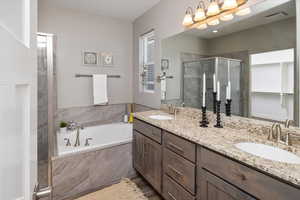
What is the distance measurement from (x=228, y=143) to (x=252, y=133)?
0.42 metres

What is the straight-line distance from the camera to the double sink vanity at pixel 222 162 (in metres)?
0.82

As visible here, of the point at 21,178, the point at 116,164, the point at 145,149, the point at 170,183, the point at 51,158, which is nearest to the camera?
the point at 21,178

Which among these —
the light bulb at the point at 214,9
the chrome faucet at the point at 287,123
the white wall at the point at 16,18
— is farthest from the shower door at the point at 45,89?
the chrome faucet at the point at 287,123

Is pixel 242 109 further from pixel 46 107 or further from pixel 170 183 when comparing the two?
pixel 46 107

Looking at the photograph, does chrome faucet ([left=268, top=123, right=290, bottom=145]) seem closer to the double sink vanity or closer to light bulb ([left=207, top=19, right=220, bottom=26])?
the double sink vanity

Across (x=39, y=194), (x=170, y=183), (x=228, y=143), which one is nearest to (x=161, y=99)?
(x=170, y=183)

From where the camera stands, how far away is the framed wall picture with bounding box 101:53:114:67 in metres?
3.21

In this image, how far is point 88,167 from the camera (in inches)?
80.1

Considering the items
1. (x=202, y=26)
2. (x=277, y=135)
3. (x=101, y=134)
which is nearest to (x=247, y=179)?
(x=277, y=135)

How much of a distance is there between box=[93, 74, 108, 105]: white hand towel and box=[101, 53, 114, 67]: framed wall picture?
26 centimetres

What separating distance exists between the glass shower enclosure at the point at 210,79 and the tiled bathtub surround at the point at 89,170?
3.71 ft

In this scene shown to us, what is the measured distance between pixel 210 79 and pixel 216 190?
3.81 ft

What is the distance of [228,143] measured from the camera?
1138 millimetres

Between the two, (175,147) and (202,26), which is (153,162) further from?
(202,26)
